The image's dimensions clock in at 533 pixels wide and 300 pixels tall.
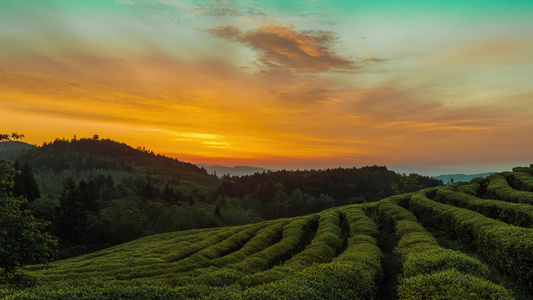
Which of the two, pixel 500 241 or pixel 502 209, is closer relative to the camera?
pixel 500 241

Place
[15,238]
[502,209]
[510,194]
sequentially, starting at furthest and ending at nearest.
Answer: [510,194] → [502,209] → [15,238]

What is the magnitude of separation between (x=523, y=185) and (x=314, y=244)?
1586 inches

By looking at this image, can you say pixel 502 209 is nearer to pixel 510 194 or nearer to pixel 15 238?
pixel 510 194

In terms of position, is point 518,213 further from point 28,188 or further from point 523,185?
point 28,188

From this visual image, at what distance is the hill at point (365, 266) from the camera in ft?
45.8

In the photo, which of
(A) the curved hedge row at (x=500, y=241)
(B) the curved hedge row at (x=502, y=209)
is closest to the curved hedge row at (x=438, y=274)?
(A) the curved hedge row at (x=500, y=241)

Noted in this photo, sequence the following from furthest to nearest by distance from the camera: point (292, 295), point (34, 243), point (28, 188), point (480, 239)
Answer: point (28, 188), point (480, 239), point (34, 243), point (292, 295)

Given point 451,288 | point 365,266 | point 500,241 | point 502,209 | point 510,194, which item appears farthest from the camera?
point 510,194

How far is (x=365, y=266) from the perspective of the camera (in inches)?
824

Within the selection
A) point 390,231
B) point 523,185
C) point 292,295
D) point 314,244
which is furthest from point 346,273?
point 523,185

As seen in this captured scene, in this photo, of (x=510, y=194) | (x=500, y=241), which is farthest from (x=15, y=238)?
(x=510, y=194)

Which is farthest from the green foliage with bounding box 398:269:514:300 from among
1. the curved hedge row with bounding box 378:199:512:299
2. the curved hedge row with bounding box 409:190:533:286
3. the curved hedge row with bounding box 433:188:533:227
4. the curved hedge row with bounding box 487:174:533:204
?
the curved hedge row with bounding box 487:174:533:204

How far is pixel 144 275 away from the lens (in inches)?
1191

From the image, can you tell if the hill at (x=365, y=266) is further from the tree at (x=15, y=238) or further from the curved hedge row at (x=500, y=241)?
the tree at (x=15, y=238)
